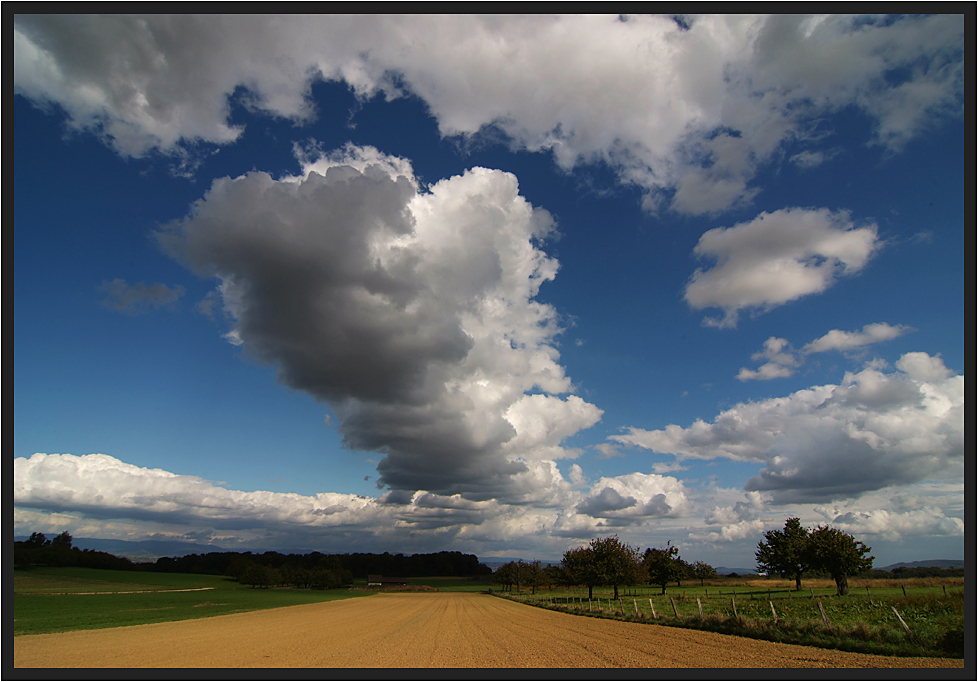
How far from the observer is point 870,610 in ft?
84.8

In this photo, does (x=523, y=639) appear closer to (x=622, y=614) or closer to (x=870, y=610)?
(x=622, y=614)

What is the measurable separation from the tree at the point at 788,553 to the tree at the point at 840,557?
5.61ft

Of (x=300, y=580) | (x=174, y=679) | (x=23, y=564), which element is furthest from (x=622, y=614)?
(x=300, y=580)

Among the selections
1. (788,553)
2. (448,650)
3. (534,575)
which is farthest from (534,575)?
(448,650)

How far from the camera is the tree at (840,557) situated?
50219 millimetres

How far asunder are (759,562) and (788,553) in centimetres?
1268

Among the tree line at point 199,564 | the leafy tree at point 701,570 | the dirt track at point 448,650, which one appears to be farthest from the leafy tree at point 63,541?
the leafy tree at point 701,570

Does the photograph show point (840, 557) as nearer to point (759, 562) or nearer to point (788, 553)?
point (788, 553)

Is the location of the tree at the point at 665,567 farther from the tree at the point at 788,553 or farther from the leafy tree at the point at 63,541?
the leafy tree at the point at 63,541

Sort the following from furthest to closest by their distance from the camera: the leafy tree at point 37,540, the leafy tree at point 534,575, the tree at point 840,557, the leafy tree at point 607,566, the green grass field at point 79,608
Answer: the leafy tree at point 534,575, the leafy tree at point 37,540, the leafy tree at point 607,566, the tree at point 840,557, the green grass field at point 79,608

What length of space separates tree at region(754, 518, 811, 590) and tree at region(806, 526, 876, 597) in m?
1.71

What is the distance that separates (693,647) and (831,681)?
21.0ft

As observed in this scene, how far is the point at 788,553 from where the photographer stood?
58.2 meters

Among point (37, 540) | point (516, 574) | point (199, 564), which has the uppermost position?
point (37, 540)
